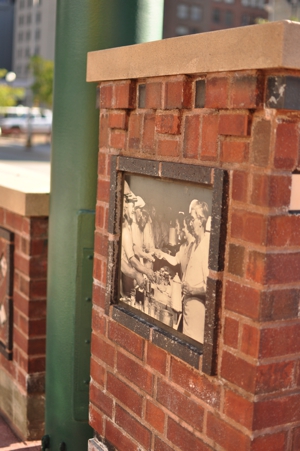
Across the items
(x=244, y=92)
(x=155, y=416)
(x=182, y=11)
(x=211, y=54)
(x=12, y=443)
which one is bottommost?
(x=12, y=443)

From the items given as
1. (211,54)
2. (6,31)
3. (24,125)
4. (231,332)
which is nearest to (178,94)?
(211,54)

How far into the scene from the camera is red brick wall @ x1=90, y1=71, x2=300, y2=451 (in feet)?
6.51

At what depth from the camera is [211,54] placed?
6.89 ft

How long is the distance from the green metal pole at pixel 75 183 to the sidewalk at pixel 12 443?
59 cm

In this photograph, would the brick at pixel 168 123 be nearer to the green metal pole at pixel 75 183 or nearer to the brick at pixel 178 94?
the brick at pixel 178 94

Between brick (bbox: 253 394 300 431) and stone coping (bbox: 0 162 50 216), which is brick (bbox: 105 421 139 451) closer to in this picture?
brick (bbox: 253 394 300 431)

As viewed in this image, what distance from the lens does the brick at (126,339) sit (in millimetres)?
2615

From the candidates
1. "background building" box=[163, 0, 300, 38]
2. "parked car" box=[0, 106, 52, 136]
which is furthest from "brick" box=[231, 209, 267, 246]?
"background building" box=[163, 0, 300, 38]

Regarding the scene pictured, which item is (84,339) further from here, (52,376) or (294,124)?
(294,124)

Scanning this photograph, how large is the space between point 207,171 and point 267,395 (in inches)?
27.2

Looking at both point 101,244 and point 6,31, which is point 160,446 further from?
point 6,31

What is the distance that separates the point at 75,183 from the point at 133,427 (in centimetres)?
117

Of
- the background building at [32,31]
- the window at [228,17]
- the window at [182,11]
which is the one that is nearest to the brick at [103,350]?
the background building at [32,31]

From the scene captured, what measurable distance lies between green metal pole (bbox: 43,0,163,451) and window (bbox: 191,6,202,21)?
257ft
